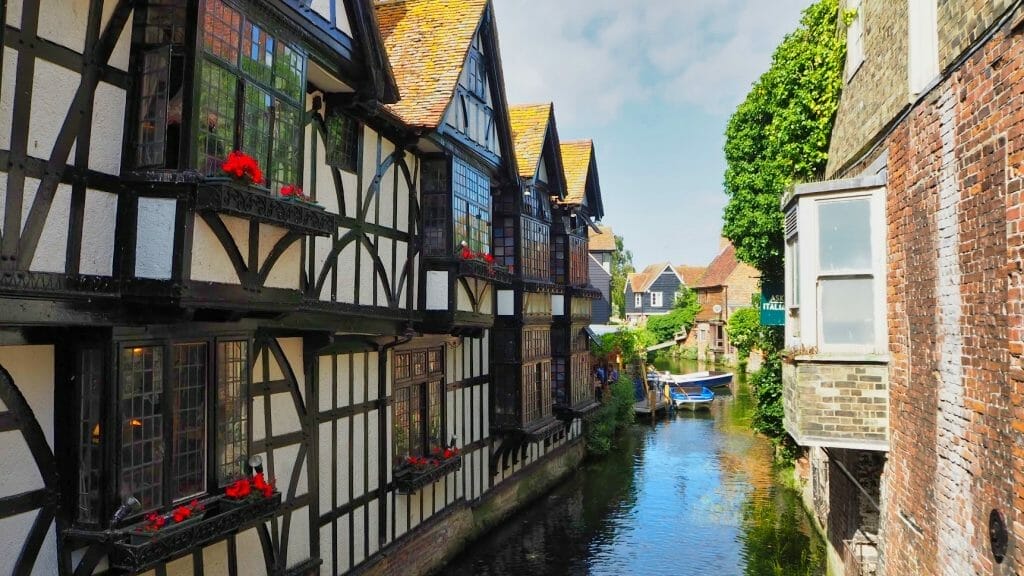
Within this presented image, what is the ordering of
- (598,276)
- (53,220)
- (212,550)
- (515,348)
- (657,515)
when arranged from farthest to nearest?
1. (598,276)
2. (657,515)
3. (515,348)
4. (212,550)
5. (53,220)

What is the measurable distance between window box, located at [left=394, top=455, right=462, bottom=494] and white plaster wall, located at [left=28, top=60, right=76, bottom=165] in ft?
25.0

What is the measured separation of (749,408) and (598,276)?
Result: 13.7 m

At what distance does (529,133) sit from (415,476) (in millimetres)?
10517

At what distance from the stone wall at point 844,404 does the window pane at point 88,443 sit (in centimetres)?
762

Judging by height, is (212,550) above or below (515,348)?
below

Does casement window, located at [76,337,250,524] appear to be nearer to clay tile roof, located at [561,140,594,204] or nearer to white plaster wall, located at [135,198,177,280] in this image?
white plaster wall, located at [135,198,177,280]

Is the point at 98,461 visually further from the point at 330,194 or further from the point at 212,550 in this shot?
the point at 330,194

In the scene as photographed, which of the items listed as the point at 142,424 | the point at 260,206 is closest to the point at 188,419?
the point at 142,424

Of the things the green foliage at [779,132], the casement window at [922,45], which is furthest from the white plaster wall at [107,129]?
the green foliage at [779,132]

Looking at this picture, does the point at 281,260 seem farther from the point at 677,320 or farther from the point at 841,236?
the point at 677,320

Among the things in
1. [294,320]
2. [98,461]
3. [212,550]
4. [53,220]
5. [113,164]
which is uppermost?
[113,164]

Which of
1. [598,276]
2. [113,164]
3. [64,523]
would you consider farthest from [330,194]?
[598,276]

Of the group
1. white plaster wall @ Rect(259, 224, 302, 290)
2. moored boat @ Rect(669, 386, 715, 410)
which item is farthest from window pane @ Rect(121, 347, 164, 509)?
moored boat @ Rect(669, 386, 715, 410)

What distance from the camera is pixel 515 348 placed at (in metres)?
17.3
